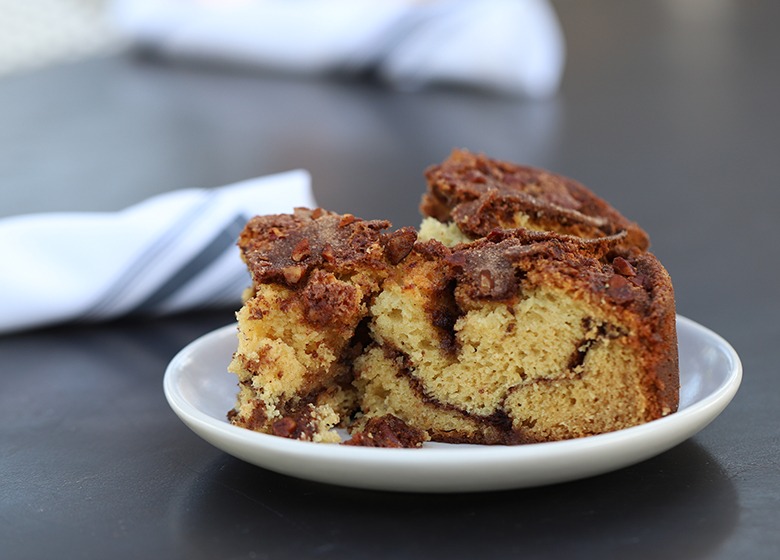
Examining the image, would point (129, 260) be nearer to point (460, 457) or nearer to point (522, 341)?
point (522, 341)

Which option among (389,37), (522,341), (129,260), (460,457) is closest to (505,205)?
(522,341)

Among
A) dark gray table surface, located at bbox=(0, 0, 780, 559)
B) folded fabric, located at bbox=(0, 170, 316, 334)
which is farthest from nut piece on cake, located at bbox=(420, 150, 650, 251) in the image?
folded fabric, located at bbox=(0, 170, 316, 334)

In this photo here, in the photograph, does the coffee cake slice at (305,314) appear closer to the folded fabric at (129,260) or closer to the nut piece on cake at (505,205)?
the nut piece on cake at (505,205)

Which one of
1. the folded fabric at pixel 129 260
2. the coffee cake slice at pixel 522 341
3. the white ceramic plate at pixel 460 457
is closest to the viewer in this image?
the white ceramic plate at pixel 460 457

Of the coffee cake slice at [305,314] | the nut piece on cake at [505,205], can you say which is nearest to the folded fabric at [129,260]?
the nut piece on cake at [505,205]

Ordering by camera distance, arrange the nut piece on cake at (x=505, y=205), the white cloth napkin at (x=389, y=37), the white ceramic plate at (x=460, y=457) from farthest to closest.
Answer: the white cloth napkin at (x=389, y=37), the nut piece on cake at (x=505, y=205), the white ceramic plate at (x=460, y=457)
